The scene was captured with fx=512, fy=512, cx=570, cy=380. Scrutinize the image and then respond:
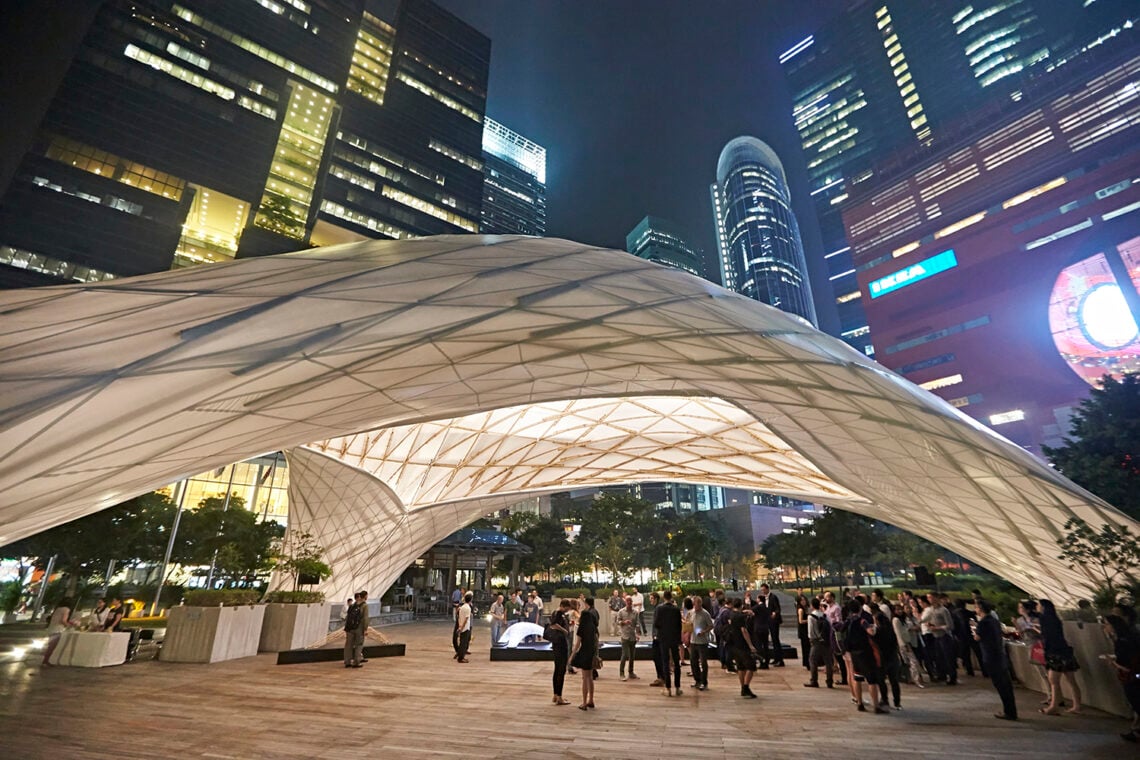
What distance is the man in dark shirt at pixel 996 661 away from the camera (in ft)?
26.6

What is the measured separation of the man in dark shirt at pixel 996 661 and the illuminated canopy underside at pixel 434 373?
3849mm

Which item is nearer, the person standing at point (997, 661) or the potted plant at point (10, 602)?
the person standing at point (997, 661)

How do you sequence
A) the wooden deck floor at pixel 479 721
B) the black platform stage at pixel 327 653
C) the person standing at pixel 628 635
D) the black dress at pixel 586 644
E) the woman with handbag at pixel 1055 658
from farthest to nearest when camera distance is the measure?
the black platform stage at pixel 327 653
the person standing at pixel 628 635
the black dress at pixel 586 644
the woman with handbag at pixel 1055 658
the wooden deck floor at pixel 479 721

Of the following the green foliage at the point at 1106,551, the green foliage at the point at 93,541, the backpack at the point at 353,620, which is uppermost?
the green foliage at the point at 93,541

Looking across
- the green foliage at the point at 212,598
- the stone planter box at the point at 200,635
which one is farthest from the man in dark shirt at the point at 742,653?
the green foliage at the point at 212,598

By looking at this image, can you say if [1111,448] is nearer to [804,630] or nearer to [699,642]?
[804,630]

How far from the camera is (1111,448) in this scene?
29906 mm

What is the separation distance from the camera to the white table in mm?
13125

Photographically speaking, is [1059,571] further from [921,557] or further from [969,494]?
[921,557]

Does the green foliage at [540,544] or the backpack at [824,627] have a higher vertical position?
the green foliage at [540,544]

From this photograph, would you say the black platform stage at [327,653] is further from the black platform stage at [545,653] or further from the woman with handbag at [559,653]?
the woman with handbag at [559,653]

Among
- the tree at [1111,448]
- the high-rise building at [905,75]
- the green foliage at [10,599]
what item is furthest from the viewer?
the high-rise building at [905,75]

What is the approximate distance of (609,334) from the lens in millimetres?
10578

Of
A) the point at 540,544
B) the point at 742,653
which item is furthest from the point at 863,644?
the point at 540,544
